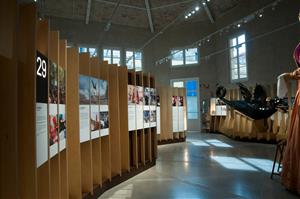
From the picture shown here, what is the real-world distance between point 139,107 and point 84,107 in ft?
7.76

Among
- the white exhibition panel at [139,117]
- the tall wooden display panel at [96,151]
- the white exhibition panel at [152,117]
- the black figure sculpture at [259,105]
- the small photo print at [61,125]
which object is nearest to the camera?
the small photo print at [61,125]

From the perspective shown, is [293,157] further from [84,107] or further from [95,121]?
[84,107]

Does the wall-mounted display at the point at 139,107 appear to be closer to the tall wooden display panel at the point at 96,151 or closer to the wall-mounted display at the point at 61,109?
the tall wooden display panel at the point at 96,151

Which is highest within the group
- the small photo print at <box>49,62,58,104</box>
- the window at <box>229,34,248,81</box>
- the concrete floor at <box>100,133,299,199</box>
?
the window at <box>229,34,248,81</box>

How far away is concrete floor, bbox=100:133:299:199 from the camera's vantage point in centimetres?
445

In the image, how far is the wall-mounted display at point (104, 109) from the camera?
14.9 ft

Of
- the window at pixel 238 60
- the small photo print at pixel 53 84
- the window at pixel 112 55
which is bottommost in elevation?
the small photo print at pixel 53 84

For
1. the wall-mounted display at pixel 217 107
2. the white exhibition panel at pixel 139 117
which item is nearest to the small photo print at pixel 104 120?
the white exhibition panel at pixel 139 117

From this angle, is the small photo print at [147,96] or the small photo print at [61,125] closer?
the small photo print at [61,125]

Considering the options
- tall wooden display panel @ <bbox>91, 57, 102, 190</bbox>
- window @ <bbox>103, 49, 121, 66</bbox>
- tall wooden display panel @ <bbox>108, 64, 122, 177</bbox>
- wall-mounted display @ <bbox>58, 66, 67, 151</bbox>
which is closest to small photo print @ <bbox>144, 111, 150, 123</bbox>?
tall wooden display panel @ <bbox>108, 64, 122, 177</bbox>

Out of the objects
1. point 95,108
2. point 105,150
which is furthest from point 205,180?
point 95,108

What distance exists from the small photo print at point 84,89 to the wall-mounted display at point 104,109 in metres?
0.51

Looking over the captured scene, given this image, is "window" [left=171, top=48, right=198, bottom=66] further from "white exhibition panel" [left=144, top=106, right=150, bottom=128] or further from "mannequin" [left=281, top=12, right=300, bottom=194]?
"mannequin" [left=281, top=12, right=300, bottom=194]

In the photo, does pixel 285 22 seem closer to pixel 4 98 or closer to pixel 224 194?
pixel 224 194
